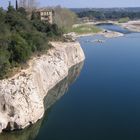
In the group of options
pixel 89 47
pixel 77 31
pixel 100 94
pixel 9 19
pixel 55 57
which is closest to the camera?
pixel 100 94

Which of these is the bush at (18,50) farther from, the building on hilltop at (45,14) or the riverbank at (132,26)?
the riverbank at (132,26)

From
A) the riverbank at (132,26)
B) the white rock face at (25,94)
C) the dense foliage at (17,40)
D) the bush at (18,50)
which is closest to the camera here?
the white rock face at (25,94)

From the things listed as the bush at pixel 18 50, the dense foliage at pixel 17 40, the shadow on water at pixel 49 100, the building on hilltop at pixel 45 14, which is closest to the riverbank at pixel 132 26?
the building on hilltop at pixel 45 14

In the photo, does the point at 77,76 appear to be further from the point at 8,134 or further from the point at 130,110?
the point at 8,134

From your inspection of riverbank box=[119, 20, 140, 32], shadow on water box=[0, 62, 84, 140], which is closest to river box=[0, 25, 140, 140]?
shadow on water box=[0, 62, 84, 140]

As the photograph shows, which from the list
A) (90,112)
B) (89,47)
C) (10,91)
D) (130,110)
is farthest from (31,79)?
(89,47)
